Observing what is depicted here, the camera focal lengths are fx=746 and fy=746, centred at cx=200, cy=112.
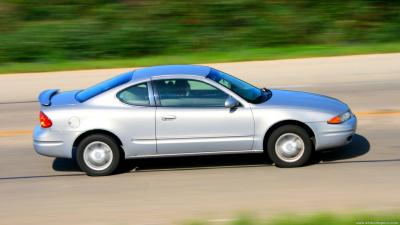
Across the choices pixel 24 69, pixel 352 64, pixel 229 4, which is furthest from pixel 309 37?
pixel 24 69

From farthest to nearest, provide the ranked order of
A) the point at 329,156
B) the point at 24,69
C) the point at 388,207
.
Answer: the point at 24,69 → the point at 329,156 → the point at 388,207

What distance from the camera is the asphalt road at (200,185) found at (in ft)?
27.8

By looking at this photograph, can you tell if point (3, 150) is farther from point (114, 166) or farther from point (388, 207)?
point (388, 207)

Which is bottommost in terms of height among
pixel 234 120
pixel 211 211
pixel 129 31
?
pixel 211 211

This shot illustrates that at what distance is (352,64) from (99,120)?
9580mm

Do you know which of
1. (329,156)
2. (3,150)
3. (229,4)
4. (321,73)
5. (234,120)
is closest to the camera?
(234,120)

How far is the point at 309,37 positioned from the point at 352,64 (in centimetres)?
439

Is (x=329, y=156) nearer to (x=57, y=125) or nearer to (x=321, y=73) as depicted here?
(x=57, y=125)

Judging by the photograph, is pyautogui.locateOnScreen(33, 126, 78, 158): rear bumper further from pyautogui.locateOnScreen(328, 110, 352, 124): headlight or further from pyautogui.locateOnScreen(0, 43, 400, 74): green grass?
pyautogui.locateOnScreen(0, 43, 400, 74): green grass

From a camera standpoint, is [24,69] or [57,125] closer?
[57,125]

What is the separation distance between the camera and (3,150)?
1195cm

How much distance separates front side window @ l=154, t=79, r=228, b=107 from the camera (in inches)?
391

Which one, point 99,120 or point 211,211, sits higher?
point 99,120

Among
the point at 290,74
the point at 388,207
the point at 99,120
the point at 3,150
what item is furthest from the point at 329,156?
the point at 290,74
